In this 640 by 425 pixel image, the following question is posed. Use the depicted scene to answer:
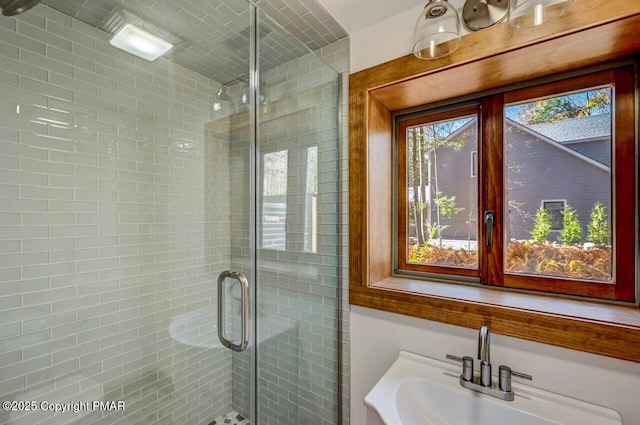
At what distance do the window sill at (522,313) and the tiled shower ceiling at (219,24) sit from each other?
1321 millimetres

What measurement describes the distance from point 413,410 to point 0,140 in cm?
201

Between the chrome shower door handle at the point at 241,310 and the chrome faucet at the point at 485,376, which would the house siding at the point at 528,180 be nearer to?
the chrome faucet at the point at 485,376

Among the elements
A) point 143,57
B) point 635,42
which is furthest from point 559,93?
point 143,57

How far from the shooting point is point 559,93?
1.23 m

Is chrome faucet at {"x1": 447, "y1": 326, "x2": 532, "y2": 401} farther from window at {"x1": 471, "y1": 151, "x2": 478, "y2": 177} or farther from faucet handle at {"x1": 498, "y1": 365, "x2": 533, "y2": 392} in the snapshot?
window at {"x1": 471, "y1": 151, "x2": 478, "y2": 177}

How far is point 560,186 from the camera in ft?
4.03

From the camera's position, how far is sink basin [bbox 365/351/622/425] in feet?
2.99

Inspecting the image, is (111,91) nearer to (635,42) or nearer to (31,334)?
(31,334)

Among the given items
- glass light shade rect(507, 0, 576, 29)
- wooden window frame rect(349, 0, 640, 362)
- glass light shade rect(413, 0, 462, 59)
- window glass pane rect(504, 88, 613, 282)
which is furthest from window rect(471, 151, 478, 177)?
glass light shade rect(507, 0, 576, 29)

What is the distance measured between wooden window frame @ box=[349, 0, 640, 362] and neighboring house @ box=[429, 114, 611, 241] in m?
0.17

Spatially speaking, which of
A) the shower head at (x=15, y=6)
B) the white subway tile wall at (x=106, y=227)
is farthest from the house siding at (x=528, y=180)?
the shower head at (x=15, y=6)

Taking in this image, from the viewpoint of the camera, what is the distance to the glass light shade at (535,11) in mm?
754

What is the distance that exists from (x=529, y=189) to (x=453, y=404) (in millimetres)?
1001

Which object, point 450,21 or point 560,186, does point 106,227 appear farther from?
point 560,186
